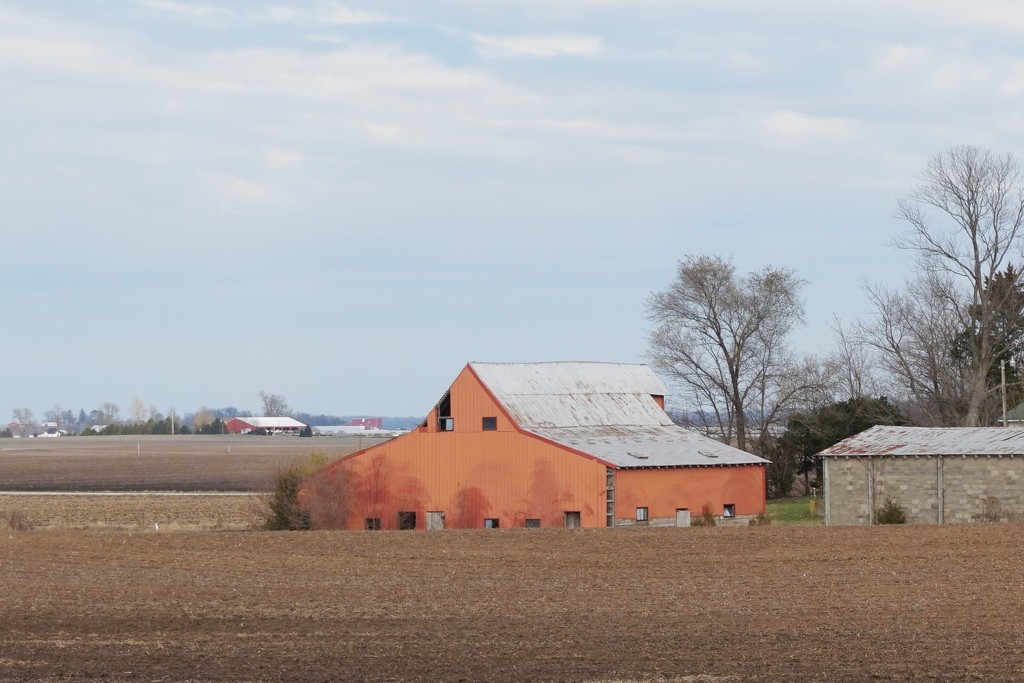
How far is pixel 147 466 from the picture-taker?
120438 mm

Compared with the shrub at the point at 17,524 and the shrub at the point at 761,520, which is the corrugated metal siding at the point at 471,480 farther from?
the shrub at the point at 17,524

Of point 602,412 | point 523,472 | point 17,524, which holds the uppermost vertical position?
point 602,412

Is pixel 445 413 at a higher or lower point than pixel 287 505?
Answer: higher

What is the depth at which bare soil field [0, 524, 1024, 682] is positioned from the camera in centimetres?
1942

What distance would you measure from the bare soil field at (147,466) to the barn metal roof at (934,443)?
72.2ft

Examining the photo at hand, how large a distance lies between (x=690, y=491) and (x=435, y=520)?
9880 mm

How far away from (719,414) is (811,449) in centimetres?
760

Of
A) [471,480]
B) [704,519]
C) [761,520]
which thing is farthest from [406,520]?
[761,520]

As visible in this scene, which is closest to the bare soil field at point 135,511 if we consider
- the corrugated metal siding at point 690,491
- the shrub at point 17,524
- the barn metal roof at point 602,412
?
the shrub at point 17,524

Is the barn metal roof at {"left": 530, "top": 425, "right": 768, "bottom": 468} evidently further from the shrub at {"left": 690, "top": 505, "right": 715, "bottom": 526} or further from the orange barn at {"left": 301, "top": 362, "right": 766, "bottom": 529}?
the shrub at {"left": 690, "top": 505, "right": 715, "bottom": 526}

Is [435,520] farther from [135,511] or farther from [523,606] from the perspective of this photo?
[523,606]

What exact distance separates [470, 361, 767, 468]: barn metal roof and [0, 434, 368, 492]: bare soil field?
8.92 metres

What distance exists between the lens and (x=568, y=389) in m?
59.6

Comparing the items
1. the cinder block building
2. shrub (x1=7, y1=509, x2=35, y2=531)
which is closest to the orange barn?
the cinder block building
